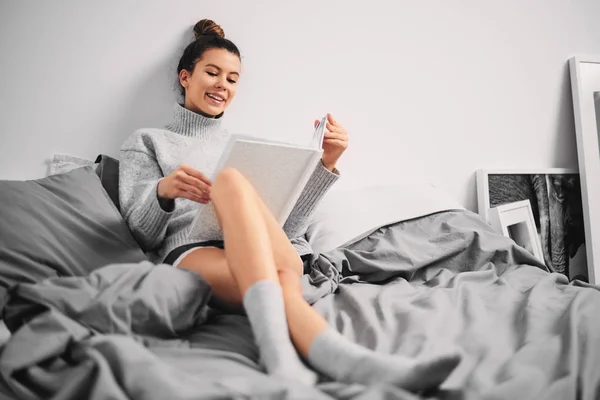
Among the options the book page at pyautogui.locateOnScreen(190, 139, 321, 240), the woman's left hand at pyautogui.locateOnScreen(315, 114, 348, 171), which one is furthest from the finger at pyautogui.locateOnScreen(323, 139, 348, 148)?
the book page at pyautogui.locateOnScreen(190, 139, 321, 240)

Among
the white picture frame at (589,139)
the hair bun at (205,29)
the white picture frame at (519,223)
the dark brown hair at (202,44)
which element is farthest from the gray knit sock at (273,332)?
the white picture frame at (589,139)

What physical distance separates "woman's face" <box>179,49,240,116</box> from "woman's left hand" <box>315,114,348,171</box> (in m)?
0.38

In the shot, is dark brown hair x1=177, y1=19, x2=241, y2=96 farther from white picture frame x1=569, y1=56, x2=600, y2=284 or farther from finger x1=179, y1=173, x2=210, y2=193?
white picture frame x1=569, y1=56, x2=600, y2=284

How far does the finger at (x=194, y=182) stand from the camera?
909 millimetres

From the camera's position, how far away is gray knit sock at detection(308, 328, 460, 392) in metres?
0.54

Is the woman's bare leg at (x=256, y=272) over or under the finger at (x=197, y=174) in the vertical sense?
under

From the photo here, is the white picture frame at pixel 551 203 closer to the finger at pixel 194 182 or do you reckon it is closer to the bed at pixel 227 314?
the bed at pixel 227 314

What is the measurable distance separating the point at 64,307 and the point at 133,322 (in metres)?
0.10

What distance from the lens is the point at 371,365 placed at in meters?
0.58

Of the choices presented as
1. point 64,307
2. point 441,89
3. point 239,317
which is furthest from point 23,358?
point 441,89

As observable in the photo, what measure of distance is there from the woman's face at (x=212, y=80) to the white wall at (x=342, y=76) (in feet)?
0.62

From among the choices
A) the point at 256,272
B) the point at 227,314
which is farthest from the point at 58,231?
the point at 256,272

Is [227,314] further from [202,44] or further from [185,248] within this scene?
[202,44]

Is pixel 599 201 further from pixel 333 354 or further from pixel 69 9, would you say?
pixel 69 9
